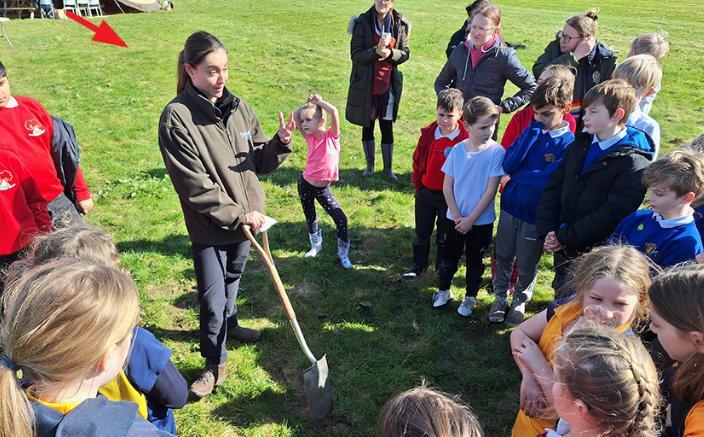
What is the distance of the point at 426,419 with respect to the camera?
159 cm

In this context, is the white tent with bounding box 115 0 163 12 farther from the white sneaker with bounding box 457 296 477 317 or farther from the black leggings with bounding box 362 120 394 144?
the white sneaker with bounding box 457 296 477 317

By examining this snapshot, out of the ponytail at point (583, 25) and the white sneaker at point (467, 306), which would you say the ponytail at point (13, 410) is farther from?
the ponytail at point (583, 25)

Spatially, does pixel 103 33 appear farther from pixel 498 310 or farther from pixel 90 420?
pixel 90 420

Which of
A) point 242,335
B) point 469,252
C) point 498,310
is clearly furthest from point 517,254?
point 242,335

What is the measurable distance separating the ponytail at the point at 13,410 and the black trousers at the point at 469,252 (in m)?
3.42

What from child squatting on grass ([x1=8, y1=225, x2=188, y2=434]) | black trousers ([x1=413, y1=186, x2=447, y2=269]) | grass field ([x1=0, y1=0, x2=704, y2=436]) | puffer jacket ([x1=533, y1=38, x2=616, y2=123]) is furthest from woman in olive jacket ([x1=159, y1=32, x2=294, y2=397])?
puffer jacket ([x1=533, y1=38, x2=616, y2=123])

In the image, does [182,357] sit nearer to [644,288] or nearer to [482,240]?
[482,240]

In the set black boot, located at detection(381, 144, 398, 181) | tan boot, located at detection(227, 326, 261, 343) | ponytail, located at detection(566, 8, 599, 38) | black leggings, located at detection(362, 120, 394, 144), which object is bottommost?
tan boot, located at detection(227, 326, 261, 343)

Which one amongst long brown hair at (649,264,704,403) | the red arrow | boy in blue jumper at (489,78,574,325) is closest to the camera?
long brown hair at (649,264,704,403)

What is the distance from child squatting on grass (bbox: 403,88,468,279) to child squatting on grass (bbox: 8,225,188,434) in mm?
2818

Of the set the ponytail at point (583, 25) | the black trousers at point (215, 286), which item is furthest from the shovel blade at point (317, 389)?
the ponytail at point (583, 25)

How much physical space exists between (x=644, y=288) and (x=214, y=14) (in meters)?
20.8

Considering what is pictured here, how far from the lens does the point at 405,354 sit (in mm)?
4133

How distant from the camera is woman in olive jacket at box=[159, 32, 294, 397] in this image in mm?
3113
